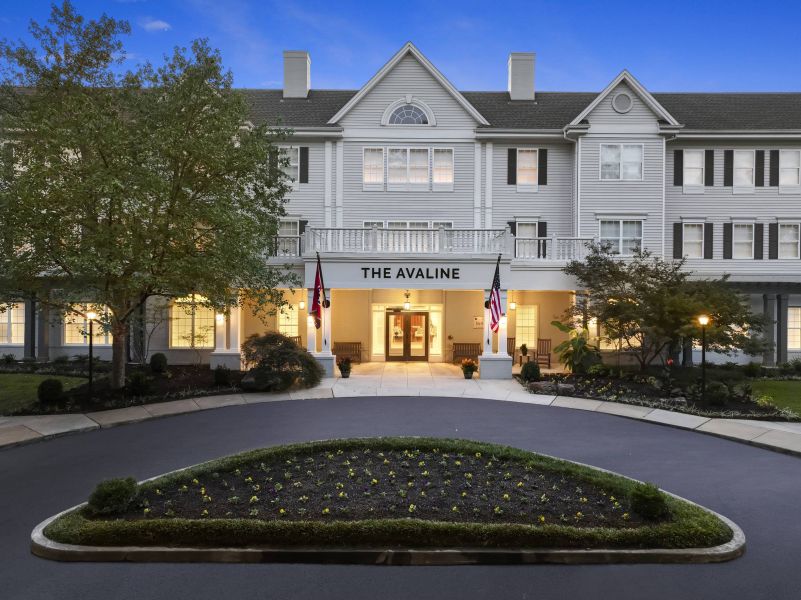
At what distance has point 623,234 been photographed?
79.4 feet

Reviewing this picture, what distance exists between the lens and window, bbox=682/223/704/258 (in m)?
25.0

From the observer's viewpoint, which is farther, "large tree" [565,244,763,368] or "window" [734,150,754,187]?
"window" [734,150,754,187]

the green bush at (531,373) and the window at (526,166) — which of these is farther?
the window at (526,166)

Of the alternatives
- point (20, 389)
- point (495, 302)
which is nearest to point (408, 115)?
point (495, 302)

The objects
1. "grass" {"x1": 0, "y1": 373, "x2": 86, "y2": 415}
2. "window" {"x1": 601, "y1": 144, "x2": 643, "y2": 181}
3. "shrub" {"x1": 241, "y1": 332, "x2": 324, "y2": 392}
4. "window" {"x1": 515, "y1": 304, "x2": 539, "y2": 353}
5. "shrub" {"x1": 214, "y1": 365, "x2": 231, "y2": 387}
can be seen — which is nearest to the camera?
"grass" {"x1": 0, "y1": 373, "x2": 86, "y2": 415}

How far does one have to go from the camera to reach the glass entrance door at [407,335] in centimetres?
2530

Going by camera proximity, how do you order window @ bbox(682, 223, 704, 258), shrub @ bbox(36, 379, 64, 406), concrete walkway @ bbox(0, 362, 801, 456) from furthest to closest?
1. window @ bbox(682, 223, 704, 258)
2. shrub @ bbox(36, 379, 64, 406)
3. concrete walkway @ bbox(0, 362, 801, 456)

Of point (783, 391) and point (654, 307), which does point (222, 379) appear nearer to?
point (654, 307)

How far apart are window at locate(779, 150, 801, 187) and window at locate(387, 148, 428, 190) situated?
Answer: 55.6ft

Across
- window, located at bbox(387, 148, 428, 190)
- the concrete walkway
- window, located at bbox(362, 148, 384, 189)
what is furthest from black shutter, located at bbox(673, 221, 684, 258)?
window, located at bbox(362, 148, 384, 189)

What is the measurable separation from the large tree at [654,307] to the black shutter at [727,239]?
6026 mm

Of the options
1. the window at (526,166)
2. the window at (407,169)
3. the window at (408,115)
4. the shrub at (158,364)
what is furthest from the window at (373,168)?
the shrub at (158,364)

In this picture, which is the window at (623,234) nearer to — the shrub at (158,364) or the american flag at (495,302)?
the american flag at (495,302)

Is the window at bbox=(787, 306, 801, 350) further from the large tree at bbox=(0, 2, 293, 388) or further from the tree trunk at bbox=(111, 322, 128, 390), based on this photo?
the tree trunk at bbox=(111, 322, 128, 390)
